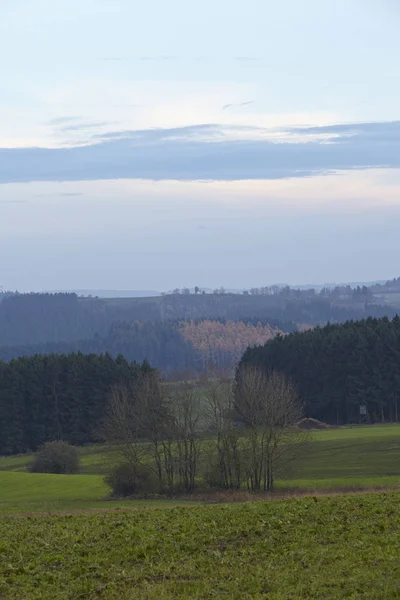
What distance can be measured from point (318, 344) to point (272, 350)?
9187 mm

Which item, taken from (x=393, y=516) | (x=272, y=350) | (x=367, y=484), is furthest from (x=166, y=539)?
(x=272, y=350)

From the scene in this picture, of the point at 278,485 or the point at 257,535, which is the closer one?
the point at 257,535

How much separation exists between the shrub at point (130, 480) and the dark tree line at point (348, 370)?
47226 millimetres

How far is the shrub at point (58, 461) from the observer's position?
227ft

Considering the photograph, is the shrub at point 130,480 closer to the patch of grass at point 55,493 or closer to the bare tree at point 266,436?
the patch of grass at point 55,493

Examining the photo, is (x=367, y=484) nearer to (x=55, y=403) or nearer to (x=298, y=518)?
(x=298, y=518)

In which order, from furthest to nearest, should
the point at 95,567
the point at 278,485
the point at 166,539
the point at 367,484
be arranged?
the point at 278,485 < the point at 367,484 < the point at 166,539 < the point at 95,567

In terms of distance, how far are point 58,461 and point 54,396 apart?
107 ft

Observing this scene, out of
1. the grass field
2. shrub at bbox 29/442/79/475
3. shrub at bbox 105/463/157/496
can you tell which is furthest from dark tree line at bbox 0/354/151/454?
shrub at bbox 105/463/157/496

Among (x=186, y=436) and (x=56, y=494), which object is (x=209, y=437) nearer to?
(x=186, y=436)

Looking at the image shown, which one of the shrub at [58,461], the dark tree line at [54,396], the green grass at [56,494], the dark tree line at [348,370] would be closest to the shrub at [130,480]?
the green grass at [56,494]

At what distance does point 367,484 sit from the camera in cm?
4919

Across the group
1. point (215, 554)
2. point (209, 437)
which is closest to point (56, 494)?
point (209, 437)

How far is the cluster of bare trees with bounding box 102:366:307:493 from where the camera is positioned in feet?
172
